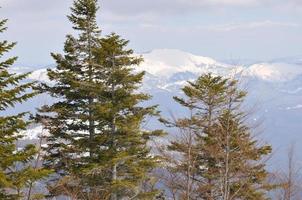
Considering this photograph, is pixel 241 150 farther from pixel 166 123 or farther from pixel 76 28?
pixel 76 28

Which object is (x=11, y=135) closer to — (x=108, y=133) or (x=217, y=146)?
(x=108, y=133)

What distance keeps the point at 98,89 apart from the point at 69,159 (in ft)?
10.9

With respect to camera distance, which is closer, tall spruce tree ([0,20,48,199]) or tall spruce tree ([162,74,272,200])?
tall spruce tree ([0,20,48,199])

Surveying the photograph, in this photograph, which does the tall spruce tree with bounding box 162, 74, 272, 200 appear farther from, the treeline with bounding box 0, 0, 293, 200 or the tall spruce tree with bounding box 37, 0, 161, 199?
the tall spruce tree with bounding box 37, 0, 161, 199

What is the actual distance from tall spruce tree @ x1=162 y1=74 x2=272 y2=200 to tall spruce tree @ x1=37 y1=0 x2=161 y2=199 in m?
1.86

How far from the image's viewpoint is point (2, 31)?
14.6m

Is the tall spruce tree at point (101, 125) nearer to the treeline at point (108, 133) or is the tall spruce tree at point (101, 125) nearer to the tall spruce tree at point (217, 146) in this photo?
the treeline at point (108, 133)

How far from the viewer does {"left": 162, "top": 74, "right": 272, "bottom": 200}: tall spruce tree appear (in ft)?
73.2

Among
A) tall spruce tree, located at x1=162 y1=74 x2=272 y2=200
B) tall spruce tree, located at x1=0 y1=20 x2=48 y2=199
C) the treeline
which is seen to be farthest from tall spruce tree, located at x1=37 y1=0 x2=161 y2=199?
tall spruce tree, located at x1=0 y1=20 x2=48 y2=199

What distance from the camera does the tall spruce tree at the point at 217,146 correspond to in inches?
878

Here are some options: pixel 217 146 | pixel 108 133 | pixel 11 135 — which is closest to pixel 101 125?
pixel 108 133

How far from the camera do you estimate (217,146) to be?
23.8 metres

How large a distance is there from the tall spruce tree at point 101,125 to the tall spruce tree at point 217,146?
186cm

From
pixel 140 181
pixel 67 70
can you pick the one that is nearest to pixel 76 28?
pixel 67 70
